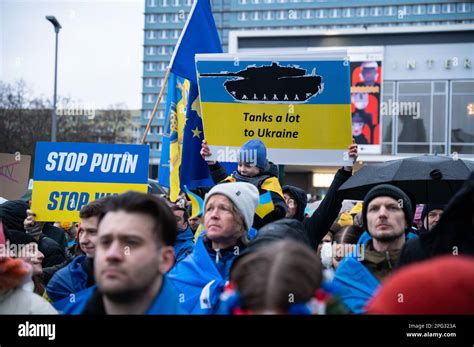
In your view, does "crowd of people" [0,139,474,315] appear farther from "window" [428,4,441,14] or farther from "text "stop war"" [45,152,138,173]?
"window" [428,4,441,14]

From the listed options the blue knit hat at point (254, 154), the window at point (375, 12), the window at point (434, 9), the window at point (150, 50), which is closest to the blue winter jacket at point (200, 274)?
the blue knit hat at point (254, 154)

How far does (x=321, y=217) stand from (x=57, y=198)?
6.08ft

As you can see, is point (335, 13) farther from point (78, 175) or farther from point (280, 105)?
point (78, 175)

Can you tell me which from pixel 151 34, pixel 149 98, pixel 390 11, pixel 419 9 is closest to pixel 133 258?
pixel 390 11

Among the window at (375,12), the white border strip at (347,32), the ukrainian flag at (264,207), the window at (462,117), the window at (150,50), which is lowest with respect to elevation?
the ukrainian flag at (264,207)

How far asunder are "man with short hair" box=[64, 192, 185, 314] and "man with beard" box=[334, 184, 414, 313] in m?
0.76

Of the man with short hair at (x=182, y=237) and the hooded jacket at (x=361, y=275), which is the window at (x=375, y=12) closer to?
the man with short hair at (x=182, y=237)

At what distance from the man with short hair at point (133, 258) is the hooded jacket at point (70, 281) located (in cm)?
113

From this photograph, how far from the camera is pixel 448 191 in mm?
5160

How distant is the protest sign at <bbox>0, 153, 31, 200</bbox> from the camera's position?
21.5ft

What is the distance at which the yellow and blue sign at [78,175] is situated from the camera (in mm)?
4449
